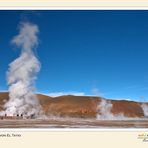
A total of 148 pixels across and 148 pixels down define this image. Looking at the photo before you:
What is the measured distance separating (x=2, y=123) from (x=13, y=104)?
5.60 metres

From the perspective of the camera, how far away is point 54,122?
1179 cm

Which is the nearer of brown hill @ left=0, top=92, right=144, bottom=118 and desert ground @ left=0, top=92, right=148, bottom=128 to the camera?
desert ground @ left=0, top=92, right=148, bottom=128

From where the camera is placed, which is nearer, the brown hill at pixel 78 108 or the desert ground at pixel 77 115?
the desert ground at pixel 77 115

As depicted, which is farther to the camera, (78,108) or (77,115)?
(78,108)

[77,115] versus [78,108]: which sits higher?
[78,108]
